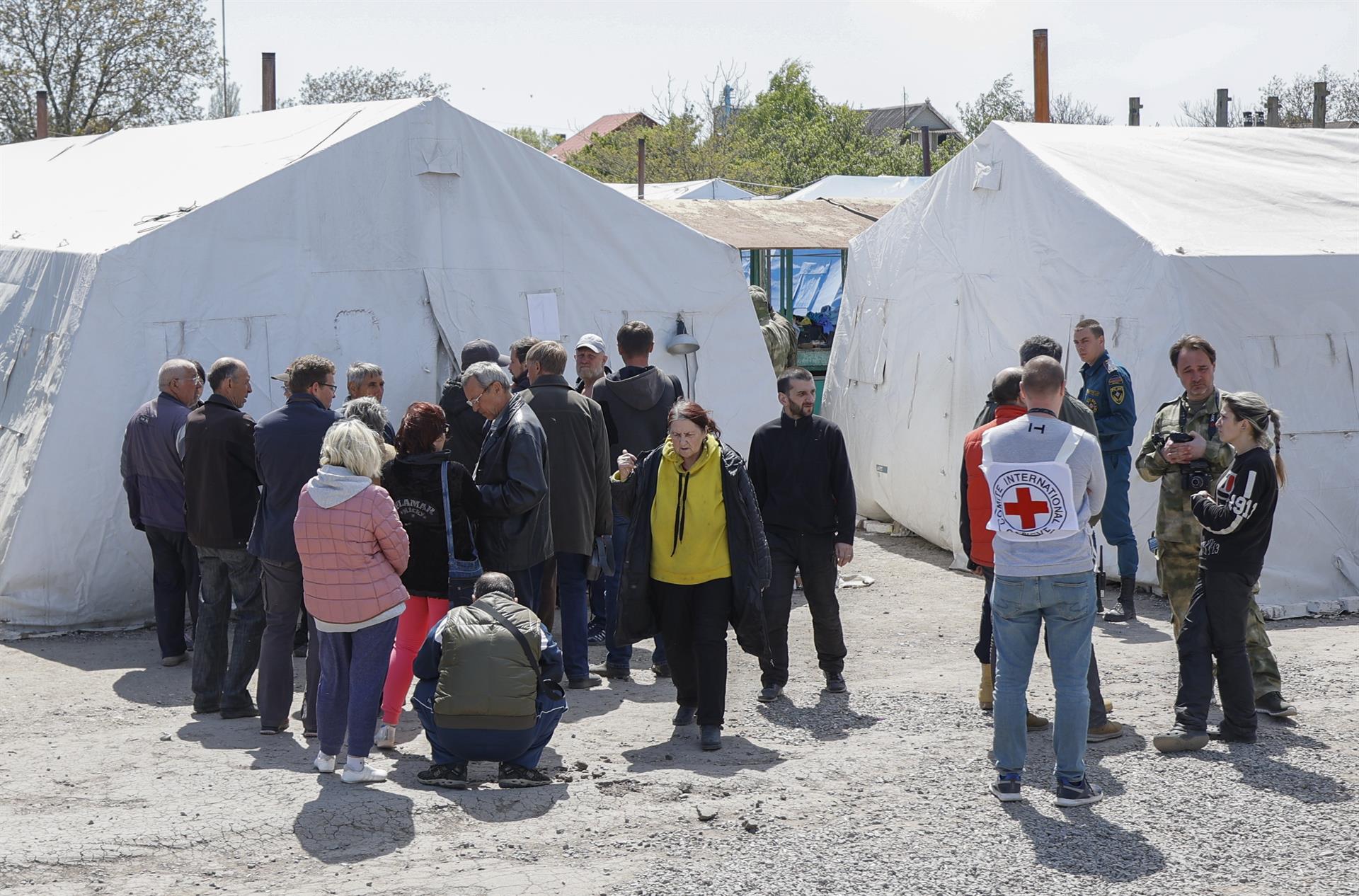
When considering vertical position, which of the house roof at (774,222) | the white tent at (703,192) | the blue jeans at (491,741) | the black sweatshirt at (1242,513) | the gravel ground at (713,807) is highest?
the white tent at (703,192)

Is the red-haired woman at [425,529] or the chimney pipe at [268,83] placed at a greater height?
the chimney pipe at [268,83]

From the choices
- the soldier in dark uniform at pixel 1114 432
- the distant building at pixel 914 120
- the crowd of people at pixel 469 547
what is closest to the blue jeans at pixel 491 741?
the crowd of people at pixel 469 547

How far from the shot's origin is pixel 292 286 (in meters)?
9.16

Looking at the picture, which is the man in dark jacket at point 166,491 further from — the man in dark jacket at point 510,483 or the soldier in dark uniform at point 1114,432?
the soldier in dark uniform at point 1114,432

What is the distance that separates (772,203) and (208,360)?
947 cm

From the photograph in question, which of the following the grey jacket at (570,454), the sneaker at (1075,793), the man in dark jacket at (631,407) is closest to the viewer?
the sneaker at (1075,793)

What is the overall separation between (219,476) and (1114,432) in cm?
516

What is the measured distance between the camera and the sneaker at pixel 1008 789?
5266 mm

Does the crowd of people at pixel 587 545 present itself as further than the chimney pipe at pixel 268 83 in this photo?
No

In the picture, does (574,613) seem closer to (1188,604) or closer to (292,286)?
(1188,604)

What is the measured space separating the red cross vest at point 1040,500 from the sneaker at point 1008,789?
3.11ft

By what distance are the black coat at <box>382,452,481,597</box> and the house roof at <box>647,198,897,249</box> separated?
7.96 metres

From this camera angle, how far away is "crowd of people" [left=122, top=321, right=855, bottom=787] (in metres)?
5.48

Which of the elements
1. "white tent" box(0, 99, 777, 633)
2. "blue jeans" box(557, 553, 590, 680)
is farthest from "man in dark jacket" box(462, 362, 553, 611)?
"white tent" box(0, 99, 777, 633)
